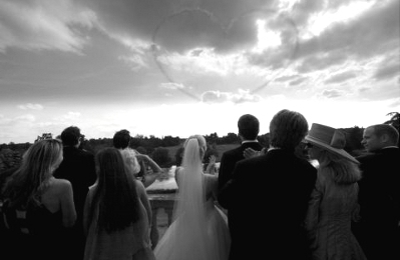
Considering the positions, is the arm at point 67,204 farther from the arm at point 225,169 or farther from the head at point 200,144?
the arm at point 225,169

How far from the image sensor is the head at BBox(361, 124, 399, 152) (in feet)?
15.0

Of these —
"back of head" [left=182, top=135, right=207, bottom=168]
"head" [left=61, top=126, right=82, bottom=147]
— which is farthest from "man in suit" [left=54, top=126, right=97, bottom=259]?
"back of head" [left=182, top=135, right=207, bottom=168]

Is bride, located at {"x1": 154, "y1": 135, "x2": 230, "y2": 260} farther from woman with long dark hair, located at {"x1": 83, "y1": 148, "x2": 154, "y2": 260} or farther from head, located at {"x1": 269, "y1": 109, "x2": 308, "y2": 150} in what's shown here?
head, located at {"x1": 269, "y1": 109, "x2": 308, "y2": 150}

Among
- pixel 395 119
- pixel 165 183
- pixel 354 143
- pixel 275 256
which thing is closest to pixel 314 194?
pixel 275 256

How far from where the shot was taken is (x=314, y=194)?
330cm

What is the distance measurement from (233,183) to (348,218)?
1299mm

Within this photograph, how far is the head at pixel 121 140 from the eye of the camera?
5.14m

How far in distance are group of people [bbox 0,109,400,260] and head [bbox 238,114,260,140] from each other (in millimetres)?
13

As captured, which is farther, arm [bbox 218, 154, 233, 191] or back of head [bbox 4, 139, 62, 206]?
arm [bbox 218, 154, 233, 191]

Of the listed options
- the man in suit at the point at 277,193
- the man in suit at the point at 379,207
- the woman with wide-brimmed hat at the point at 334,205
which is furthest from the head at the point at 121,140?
the man in suit at the point at 379,207

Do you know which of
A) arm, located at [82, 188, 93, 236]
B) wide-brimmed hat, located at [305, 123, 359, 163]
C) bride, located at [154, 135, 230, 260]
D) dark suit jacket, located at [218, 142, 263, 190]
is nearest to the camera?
wide-brimmed hat, located at [305, 123, 359, 163]

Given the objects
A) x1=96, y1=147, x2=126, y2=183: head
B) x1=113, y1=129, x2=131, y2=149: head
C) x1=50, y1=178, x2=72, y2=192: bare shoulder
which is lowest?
x1=50, y1=178, x2=72, y2=192: bare shoulder

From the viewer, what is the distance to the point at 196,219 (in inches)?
174

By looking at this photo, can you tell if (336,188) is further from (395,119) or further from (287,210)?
(395,119)
